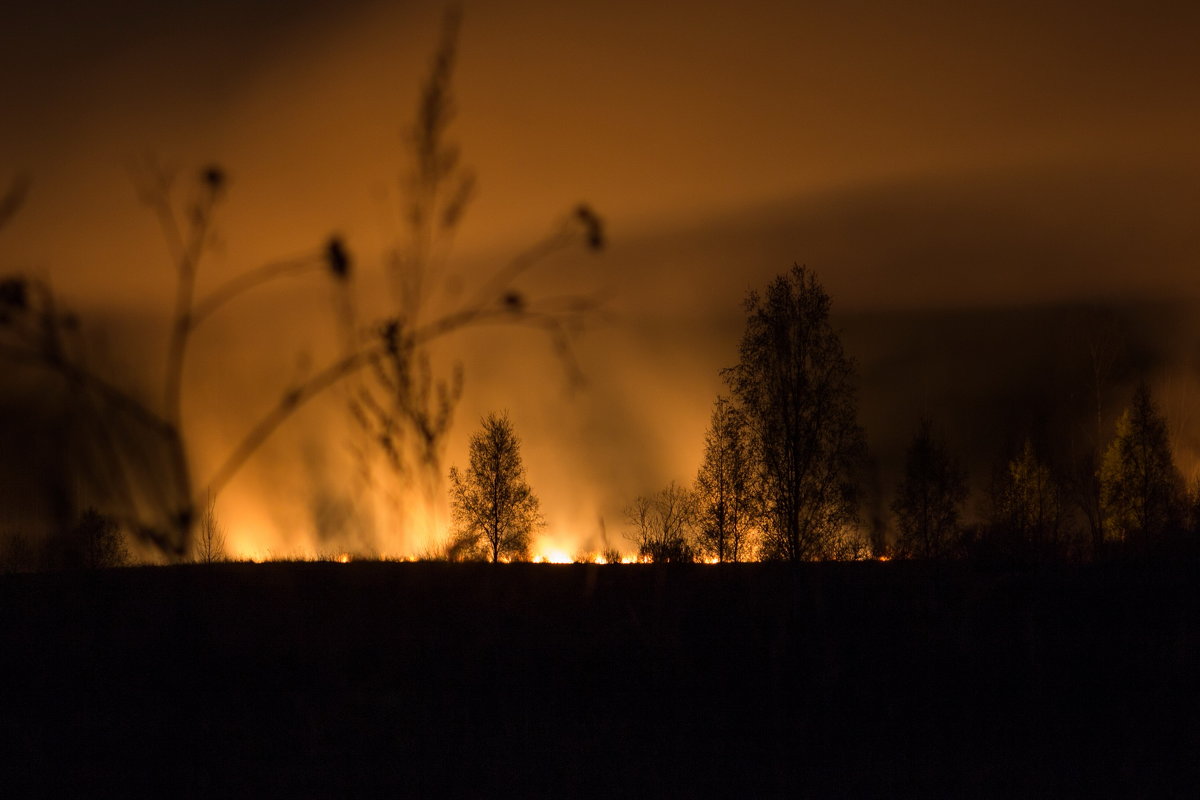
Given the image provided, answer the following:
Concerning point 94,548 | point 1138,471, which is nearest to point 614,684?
point 94,548

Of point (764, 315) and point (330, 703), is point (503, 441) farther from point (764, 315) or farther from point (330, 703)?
point (330, 703)

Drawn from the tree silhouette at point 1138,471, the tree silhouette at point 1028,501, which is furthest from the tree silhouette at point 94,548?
the tree silhouette at point 1138,471

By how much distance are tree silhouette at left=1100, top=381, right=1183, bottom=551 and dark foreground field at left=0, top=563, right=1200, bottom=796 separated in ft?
103

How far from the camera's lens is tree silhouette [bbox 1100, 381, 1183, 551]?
161ft

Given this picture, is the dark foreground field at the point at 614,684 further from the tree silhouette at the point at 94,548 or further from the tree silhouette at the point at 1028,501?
the tree silhouette at the point at 1028,501

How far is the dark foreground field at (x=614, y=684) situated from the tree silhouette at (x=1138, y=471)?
3127 cm

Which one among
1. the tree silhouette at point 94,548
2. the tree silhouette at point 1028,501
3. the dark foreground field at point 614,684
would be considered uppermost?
the tree silhouette at point 1028,501

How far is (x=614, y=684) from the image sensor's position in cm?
1644

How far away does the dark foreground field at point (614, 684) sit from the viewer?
12922 mm

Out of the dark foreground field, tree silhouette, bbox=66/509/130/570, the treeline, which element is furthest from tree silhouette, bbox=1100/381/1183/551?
tree silhouette, bbox=66/509/130/570

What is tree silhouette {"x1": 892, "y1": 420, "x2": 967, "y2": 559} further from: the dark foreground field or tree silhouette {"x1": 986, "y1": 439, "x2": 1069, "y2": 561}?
the dark foreground field

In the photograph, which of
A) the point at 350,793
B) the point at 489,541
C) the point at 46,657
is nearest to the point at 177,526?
the point at 350,793

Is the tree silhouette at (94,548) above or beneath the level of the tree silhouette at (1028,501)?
beneath

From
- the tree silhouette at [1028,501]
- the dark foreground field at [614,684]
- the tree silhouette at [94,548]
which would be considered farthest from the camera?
the tree silhouette at [1028,501]
